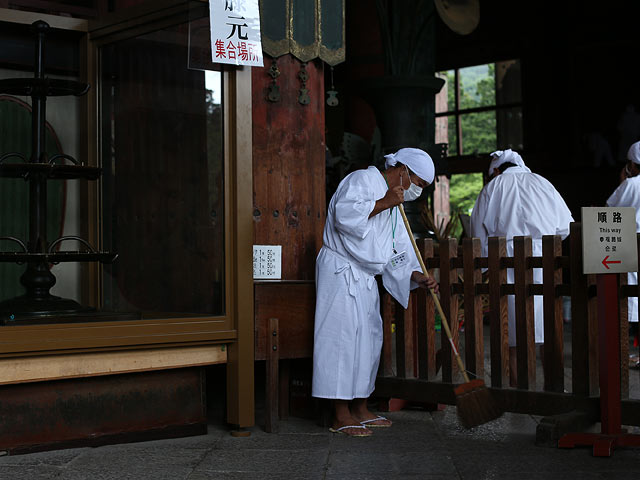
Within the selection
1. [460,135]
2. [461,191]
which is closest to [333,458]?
[460,135]

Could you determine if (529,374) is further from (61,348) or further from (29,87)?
(29,87)

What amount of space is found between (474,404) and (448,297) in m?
0.76

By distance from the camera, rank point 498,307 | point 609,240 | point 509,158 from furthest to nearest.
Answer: point 509,158
point 498,307
point 609,240

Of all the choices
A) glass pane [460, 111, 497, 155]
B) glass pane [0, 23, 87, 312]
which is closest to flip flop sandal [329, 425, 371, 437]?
glass pane [0, 23, 87, 312]

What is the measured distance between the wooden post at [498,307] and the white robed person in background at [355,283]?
0.35 m

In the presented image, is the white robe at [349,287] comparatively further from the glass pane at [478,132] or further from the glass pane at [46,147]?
the glass pane at [478,132]

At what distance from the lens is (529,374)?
4910mm

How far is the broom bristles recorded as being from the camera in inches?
181

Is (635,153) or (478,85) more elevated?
(478,85)

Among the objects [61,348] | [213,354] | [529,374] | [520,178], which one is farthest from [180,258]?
[520,178]

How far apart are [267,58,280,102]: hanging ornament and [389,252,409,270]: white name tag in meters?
1.13

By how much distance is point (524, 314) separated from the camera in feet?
16.3

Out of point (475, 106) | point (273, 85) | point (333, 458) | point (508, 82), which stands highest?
point (508, 82)

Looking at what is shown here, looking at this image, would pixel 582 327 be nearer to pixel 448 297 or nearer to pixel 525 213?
pixel 448 297
